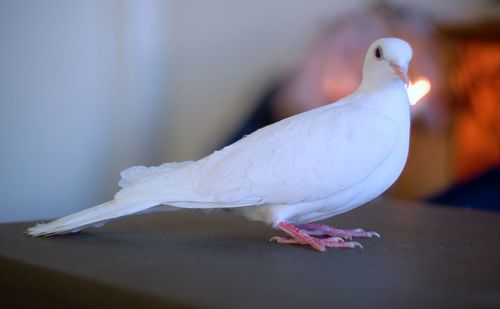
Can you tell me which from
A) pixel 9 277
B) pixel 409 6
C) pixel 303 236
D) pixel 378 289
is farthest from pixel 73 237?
pixel 409 6

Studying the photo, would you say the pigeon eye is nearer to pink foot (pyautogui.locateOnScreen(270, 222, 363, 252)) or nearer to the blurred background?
pink foot (pyautogui.locateOnScreen(270, 222, 363, 252))

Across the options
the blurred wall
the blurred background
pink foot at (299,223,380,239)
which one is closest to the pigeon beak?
pink foot at (299,223,380,239)

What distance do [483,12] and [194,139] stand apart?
1.26 m

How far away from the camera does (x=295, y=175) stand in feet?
2.62

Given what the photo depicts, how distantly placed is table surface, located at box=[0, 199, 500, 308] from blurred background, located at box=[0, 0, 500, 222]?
60 cm

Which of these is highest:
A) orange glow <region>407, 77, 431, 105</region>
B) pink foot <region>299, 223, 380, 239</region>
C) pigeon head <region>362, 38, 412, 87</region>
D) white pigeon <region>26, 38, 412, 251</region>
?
orange glow <region>407, 77, 431, 105</region>

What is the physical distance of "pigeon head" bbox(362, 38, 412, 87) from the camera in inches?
34.6

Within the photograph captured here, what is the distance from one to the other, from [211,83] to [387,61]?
1.13 meters

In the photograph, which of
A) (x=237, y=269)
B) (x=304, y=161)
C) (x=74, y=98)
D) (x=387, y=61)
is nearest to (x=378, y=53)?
(x=387, y=61)

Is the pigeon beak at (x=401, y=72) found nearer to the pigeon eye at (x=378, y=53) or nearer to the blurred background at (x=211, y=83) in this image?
the pigeon eye at (x=378, y=53)

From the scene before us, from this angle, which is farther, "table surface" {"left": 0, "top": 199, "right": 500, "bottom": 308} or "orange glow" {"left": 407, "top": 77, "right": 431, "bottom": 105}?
"orange glow" {"left": 407, "top": 77, "right": 431, "bottom": 105}

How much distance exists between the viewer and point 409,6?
83.9 inches

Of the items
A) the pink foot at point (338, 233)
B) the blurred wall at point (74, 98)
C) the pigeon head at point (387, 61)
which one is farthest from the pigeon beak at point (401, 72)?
the blurred wall at point (74, 98)

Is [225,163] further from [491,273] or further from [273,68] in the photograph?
[273,68]
